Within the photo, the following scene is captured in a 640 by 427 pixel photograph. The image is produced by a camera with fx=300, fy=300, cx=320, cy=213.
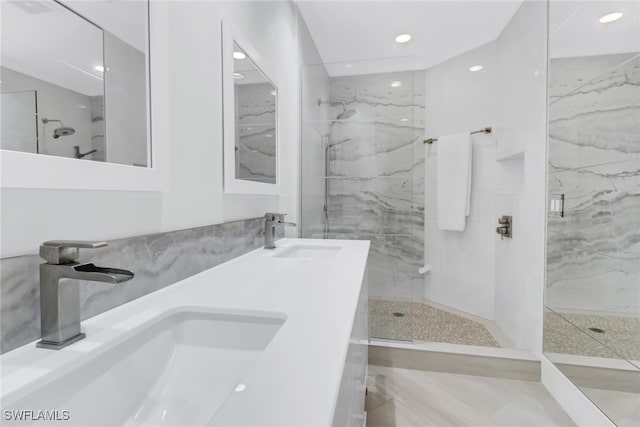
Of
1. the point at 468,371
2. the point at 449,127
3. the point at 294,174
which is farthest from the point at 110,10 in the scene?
the point at 449,127

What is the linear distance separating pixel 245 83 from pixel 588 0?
1667 millimetres

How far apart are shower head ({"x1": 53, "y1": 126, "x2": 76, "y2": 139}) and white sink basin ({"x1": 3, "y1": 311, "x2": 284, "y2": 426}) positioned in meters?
0.40

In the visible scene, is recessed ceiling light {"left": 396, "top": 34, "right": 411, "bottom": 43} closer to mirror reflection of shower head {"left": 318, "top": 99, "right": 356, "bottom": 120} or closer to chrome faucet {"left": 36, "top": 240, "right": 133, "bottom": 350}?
mirror reflection of shower head {"left": 318, "top": 99, "right": 356, "bottom": 120}

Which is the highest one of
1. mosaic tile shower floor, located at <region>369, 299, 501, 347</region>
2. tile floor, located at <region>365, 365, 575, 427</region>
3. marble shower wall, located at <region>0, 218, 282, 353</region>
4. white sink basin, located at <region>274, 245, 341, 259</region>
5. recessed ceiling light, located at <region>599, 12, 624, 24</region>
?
recessed ceiling light, located at <region>599, 12, 624, 24</region>

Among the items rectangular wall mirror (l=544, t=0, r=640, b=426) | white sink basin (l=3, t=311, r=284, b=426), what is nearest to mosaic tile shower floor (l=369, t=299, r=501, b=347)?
rectangular wall mirror (l=544, t=0, r=640, b=426)

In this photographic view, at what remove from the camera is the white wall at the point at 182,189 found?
0.52 metres

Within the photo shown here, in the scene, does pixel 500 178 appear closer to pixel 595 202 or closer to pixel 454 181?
pixel 454 181

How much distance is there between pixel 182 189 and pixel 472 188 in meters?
2.61

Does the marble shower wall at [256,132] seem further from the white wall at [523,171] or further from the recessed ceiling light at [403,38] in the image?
the white wall at [523,171]

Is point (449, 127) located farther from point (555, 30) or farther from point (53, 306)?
point (53, 306)

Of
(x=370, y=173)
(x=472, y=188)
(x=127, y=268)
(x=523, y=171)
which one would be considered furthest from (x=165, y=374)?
(x=472, y=188)

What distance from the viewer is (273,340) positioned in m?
0.49

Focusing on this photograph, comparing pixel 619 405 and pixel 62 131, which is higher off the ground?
pixel 62 131

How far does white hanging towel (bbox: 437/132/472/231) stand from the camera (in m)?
2.72
